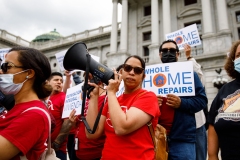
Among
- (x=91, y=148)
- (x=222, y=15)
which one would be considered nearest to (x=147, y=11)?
(x=222, y=15)

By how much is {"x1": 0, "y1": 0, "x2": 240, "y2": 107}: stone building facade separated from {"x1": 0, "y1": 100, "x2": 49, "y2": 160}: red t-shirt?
14.4 metres

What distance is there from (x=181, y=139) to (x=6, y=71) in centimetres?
200

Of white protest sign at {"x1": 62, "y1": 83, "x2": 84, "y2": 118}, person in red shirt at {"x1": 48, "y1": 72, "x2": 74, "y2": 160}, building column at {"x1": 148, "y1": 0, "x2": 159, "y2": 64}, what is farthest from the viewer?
building column at {"x1": 148, "y1": 0, "x2": 159, "y2": 64}

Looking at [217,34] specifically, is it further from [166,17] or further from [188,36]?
[188,36]

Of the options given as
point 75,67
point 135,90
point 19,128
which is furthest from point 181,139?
point 19,128

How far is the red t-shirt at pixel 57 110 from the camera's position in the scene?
374cm

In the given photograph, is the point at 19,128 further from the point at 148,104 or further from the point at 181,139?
the point at 181,139

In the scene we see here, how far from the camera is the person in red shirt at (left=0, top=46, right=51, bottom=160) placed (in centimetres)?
147

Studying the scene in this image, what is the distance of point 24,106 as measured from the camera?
5.41 ft

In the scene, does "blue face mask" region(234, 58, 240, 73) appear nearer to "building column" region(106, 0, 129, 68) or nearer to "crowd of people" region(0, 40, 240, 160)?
"crowd of people" region(0, 40, 240, 160)

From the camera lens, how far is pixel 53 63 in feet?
105

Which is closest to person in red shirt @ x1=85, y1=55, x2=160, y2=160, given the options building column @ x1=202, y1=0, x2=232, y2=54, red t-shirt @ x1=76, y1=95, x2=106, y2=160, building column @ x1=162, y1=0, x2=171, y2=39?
red t-shirt @ x1=76, y1=95, x2=106, y2=160

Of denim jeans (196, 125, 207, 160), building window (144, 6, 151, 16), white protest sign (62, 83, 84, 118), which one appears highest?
building window (144, 6, 151, 16)

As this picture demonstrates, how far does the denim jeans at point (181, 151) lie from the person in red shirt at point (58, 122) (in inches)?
64.8
